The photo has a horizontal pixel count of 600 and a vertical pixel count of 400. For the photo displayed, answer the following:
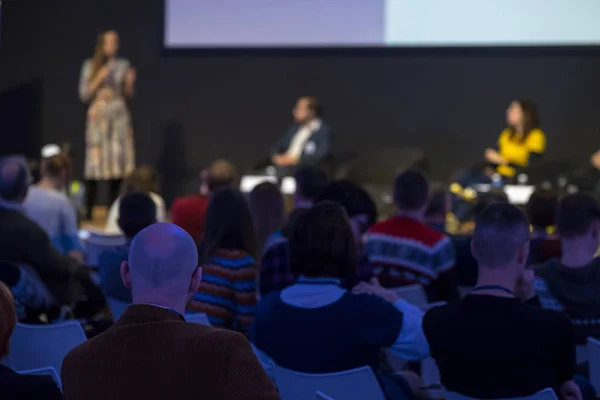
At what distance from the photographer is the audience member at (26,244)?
3.57 m

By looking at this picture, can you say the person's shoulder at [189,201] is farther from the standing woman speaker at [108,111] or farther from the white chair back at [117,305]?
the standing woman speaker at [108,111]

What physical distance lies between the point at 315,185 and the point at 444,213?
0.82m

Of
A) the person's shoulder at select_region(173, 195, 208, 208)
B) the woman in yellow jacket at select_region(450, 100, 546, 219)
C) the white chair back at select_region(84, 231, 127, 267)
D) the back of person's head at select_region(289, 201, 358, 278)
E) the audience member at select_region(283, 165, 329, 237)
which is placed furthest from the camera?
the woman in yellow jacket at select_region(450, 100, 546, 219)

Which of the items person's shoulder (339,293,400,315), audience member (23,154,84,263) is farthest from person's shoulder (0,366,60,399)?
audience member (23,154,84,263)

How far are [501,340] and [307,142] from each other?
22.1 ft

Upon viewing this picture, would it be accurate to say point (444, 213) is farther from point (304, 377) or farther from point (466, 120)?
point (466, 120)

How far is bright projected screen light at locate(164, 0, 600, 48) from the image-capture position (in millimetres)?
9062

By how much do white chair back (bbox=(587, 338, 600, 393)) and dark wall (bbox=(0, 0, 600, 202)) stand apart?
281 inches

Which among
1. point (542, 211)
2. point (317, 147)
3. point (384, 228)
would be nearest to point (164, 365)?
point (384, 228)

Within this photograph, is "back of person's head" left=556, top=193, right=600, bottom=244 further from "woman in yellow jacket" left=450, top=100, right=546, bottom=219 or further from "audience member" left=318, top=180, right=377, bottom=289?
"woman in yellow jacket" left=450, top=100, right=546, bottom=219

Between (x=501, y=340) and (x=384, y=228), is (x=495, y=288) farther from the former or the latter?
(x=384, y=228)

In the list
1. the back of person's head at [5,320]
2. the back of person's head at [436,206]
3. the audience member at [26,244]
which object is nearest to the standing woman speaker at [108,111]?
the back of person's head at [436,206]

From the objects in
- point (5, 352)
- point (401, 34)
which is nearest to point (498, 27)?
point (401, 34)

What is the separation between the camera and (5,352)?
1.92 m
